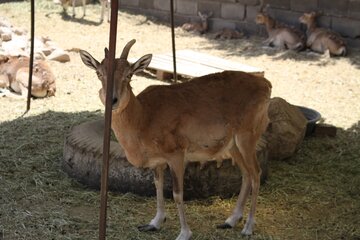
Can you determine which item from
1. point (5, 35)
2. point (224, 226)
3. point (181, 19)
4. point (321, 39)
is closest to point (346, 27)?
point (321, 39)

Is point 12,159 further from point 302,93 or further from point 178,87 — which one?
point 302,93

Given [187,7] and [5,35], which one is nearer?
[5,35]

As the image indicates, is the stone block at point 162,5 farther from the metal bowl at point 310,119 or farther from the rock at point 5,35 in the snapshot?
the metal bowl at point 310,119

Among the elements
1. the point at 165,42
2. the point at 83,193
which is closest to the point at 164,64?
the point at 165,42

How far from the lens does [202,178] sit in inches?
220

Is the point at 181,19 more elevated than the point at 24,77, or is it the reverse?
the point at 24,77

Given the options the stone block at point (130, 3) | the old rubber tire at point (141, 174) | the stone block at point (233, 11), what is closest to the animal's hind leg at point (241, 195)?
the old rubber tire at point (141, 174)

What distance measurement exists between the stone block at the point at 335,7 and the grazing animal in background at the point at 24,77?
587 centimetres

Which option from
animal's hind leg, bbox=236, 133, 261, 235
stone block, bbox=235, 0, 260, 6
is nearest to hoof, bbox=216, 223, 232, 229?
animal's hind leg, bbox=236, 133, 261, 235

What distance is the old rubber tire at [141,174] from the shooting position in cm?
557

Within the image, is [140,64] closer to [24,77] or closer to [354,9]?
[24,77]

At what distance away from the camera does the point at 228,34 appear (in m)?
13.6

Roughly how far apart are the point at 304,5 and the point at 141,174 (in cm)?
833

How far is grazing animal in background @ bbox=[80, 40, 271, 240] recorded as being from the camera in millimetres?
4699
